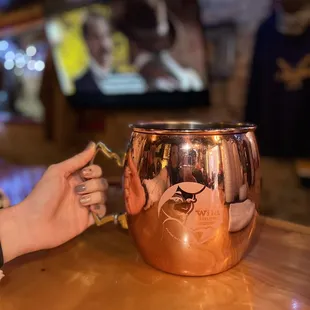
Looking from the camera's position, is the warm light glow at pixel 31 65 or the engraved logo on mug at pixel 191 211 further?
the warm light glow at pixel 31 65

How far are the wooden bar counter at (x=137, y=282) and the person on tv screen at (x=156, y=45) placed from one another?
5.83 ft

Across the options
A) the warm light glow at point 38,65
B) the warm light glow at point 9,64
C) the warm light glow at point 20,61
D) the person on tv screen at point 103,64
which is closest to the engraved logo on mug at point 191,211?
the person on tv screen at point 103,64

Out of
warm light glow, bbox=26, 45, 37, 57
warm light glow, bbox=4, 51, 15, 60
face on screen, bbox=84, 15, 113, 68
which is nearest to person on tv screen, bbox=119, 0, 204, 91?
face on screen, bbox=84, 15, 113, 68

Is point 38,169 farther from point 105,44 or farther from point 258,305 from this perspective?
point 105,44

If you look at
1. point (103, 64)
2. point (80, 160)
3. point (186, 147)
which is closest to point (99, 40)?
point (103, 64)

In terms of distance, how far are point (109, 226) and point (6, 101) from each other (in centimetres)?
327

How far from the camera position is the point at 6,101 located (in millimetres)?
3602

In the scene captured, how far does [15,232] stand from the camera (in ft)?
1.60

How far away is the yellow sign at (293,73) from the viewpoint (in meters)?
1.91

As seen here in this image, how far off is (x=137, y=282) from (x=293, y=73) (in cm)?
170

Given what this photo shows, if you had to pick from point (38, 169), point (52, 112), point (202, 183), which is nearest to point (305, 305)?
point (202, 183)

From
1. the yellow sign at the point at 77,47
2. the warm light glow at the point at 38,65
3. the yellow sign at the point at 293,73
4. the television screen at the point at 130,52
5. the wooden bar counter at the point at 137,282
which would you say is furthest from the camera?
the warm light glow at the point at 38,65

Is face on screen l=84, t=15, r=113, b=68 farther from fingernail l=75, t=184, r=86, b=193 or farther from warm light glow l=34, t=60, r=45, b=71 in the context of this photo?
fingernail l=75, t=184, r=86, b=193

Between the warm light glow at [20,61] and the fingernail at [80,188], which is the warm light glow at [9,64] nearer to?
the warm light glow at [20,61]
